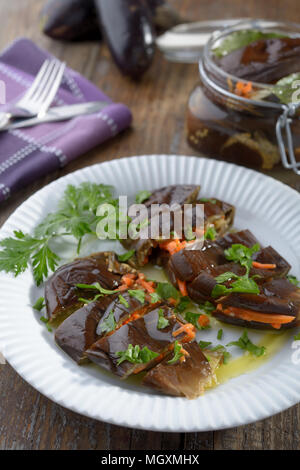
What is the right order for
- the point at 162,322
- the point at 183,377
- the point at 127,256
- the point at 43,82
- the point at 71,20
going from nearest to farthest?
1. the point at 183,377
2. the point at 162,322
3. the point at 127,256
4. the point at 43,82
5. the point at 71,20

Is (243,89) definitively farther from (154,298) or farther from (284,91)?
(154,298)

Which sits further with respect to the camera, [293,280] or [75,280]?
[293,280]

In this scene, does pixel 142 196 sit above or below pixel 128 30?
below

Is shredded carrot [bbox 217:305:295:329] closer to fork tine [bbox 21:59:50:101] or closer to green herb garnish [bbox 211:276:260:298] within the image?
green herb garnish [bbox 211:276:260:298]

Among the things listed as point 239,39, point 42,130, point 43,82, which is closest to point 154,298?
point 42,130

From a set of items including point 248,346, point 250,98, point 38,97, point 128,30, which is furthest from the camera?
point 128,30

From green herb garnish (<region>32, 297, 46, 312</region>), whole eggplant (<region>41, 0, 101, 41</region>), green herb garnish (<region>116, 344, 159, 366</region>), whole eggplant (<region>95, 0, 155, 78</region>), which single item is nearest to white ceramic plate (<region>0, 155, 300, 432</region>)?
green herb garnish (<region>32, 297, 46, 312</region>)
